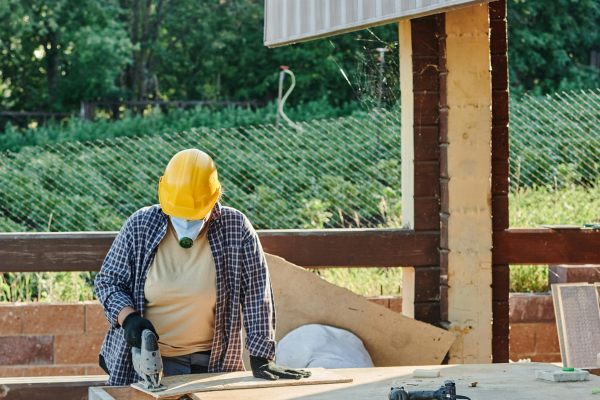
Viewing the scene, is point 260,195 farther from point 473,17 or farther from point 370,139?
point 473,17

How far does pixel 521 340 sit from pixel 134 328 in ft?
12.4

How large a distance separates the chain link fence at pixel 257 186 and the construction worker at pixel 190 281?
3.24 metres

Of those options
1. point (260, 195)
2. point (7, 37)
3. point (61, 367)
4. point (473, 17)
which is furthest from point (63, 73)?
point (473, 17)

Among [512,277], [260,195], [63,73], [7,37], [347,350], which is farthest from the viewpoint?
[63,73]

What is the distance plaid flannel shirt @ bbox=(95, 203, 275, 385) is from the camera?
114 inches

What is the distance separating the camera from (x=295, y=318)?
14.6 ft

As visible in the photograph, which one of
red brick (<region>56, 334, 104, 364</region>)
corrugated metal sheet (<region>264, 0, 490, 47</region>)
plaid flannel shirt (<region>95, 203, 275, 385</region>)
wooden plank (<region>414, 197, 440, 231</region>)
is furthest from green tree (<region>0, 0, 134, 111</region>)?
plaid flannel shirt (<region>95, 203, 275, 385</region>)

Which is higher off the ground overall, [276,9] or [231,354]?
[276,9]

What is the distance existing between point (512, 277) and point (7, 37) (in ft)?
53.8

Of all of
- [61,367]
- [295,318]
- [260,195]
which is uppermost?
[260,195]

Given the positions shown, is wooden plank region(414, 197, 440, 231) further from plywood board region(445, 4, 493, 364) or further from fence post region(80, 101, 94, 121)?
fence post region(80, 101, 94, 121)

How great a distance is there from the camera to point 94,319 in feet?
16.5

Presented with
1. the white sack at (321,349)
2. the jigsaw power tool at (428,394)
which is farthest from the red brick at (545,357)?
the jigsaw power tool at (428,394)

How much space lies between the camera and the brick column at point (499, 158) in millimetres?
4445
